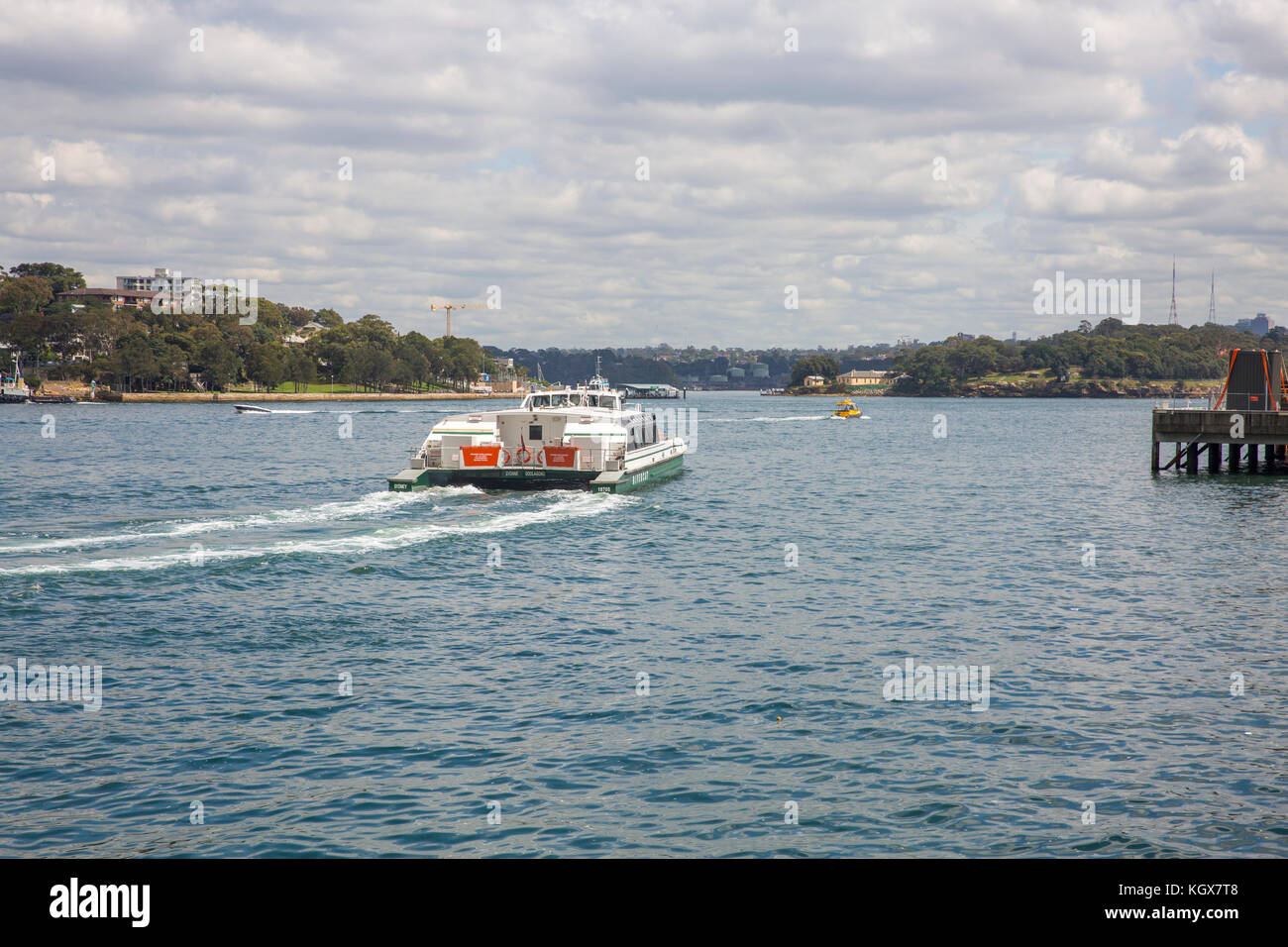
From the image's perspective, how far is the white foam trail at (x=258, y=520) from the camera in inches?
1235

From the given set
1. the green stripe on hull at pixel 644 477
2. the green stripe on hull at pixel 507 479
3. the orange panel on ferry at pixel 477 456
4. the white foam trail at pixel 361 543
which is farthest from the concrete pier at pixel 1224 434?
the orange panel on ferry at pixel 477 456

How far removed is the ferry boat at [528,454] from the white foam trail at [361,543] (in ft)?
5.81

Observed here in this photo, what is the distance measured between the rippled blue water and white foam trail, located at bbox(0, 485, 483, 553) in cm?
26

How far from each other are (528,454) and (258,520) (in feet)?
45.8

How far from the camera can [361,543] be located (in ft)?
109

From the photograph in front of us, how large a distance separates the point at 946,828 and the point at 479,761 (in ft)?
21.0

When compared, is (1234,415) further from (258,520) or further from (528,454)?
(258,520)

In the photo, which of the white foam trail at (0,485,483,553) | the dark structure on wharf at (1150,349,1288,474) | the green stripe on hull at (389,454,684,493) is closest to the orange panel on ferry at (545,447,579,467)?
the green stripe on hull at (389,454,684,493)

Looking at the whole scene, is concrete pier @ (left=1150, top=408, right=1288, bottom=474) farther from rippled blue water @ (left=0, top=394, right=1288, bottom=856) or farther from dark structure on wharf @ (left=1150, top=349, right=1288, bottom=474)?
rippled blue water @ (left=0, top=394, right=1288, bottom=856)

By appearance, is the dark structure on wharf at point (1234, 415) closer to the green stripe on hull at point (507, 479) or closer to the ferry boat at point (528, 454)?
the ferry boat at point (528, 454)

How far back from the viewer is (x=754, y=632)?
23516mm
